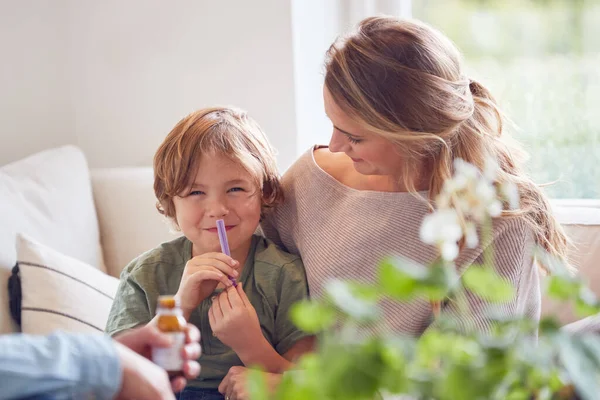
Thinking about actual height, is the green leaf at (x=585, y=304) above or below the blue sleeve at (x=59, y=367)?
above

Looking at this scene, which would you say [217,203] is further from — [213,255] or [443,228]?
[443,228]

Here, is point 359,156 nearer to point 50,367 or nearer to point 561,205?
point 50,367

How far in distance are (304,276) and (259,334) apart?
23 centimetres

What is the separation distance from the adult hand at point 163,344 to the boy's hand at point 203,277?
0.26 metres

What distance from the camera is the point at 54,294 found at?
5.73 feet

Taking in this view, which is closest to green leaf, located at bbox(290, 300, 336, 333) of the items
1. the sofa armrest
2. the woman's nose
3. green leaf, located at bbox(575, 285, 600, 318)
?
green leaf, located at bbox(575, 285, 600, 318)

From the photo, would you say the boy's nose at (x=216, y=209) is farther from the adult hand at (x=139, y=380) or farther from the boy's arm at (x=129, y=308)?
the adult hand at (x=139, y=380)

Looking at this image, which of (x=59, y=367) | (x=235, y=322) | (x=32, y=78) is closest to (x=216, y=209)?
(x=235, y=322)

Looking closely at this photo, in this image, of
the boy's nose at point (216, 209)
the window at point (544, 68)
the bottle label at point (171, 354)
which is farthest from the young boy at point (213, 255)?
the window at point (544, 68)

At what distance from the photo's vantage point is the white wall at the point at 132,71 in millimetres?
2295

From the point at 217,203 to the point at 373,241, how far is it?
0.32 meters

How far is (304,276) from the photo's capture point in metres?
1.60

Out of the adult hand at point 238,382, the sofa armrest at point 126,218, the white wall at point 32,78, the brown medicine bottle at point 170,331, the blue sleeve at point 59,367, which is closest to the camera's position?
the blue sleeve at point 59,367

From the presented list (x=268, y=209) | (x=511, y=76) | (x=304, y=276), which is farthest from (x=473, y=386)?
(x=511, y=76)
